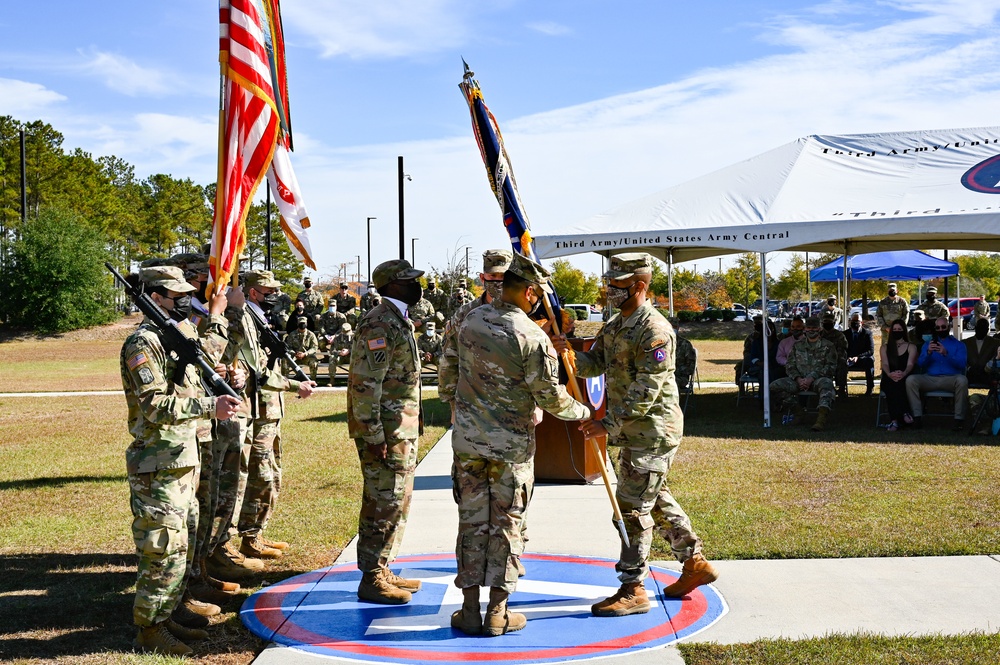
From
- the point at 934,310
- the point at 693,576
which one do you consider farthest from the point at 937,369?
the point at 693,576

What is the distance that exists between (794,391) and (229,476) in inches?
369

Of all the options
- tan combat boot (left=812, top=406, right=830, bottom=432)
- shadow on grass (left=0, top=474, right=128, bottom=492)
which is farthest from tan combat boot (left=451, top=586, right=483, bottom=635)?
tan combat boot (left=812, top=406, right=830, bottom=432)

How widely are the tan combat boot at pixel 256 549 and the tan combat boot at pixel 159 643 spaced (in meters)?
1.86

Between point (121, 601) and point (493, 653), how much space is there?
2.55 m

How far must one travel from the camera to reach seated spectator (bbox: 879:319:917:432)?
40.9 feet

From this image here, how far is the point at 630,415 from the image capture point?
527 centimetres

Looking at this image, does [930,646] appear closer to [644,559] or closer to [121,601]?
[644,559]

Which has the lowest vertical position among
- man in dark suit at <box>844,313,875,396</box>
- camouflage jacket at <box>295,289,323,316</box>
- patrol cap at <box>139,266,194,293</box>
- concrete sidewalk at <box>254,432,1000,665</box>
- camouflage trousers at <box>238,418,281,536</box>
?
concrete sidewalk at <box>254,432,1000,665</box>

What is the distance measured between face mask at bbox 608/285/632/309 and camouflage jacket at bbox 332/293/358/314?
17.9 m

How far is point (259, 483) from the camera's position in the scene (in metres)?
6.67

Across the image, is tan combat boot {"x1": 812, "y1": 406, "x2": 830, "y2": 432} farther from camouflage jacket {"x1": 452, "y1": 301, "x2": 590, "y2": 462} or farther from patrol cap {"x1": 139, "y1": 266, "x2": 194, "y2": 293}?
patrol cap {"x1": 139, "y1": 266, "x2": 194, "y2": 293}

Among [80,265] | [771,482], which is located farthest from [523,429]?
[80,265]

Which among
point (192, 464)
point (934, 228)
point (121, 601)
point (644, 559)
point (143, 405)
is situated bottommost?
point (121, 601)

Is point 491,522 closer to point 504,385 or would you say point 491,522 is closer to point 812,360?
point 504,385
